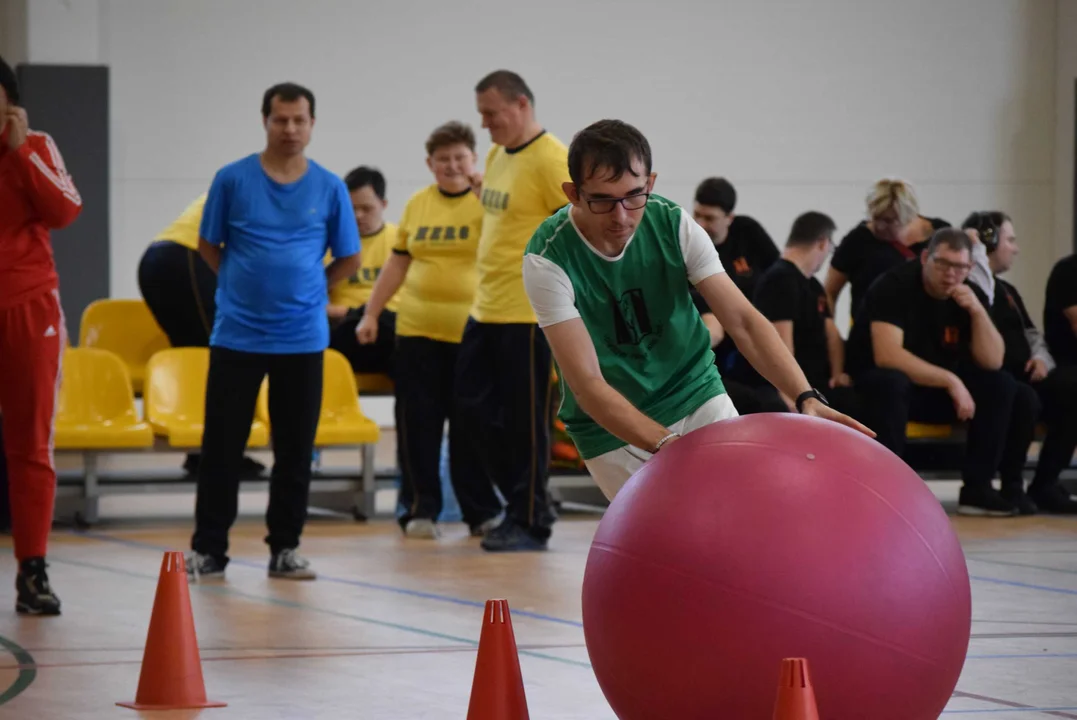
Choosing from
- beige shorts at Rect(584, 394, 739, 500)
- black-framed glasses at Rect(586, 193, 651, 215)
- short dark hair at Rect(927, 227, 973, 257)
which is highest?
black-framed glasses at Rect(586, 193, 651, 215)

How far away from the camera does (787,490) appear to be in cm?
A: 307

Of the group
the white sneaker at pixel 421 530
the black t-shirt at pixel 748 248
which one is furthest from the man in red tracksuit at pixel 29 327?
the black t-shirt at pixel 748 248

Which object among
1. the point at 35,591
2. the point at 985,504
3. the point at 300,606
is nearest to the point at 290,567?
the point at 300,606

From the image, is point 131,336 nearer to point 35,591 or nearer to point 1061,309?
point 35,591

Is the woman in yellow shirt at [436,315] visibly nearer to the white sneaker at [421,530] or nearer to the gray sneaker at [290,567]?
the white sneaker at [421,530]

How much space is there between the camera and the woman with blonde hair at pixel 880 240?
9.03 m

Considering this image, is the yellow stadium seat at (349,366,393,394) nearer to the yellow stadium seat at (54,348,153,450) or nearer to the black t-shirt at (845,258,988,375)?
the yellow stadium seat at (54,348,153,450)

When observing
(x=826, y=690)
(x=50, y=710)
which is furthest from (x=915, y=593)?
(x=50, y=710)

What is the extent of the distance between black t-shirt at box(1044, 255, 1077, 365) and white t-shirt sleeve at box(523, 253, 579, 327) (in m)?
5.99

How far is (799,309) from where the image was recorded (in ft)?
27.4

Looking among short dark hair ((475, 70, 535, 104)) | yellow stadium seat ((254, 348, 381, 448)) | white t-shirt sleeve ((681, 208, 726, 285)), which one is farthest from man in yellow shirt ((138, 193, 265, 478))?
white t-shirt sleeve ((681, 208, 726, 285))

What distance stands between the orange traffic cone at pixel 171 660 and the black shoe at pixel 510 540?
10.3 feet

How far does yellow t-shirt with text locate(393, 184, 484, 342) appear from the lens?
25.0 ft

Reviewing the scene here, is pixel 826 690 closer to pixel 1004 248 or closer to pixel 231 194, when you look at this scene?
pixel 231 194
